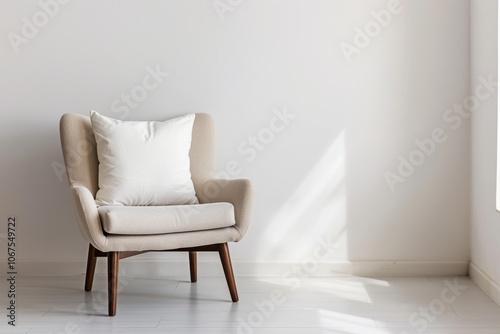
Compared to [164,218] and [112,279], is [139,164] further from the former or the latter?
[112,279]

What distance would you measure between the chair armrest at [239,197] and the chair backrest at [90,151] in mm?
197

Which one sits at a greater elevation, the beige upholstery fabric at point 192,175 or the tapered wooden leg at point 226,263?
the beige upholstery fabric at point 192,175

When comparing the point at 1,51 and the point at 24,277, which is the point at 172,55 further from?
the point at 24,277

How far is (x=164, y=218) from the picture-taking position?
298 cm

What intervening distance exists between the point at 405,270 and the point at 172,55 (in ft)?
5.56

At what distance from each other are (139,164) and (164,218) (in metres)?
0.45

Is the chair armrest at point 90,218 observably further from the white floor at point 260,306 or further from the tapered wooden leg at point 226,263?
the tapered wooden leg at point 226,263

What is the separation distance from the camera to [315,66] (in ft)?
12.1

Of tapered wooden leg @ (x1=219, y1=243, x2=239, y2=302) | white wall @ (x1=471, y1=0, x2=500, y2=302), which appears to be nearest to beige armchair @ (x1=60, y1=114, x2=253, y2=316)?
tapered wooden leg @ (x1=219, y1=243, x2=239, y2=302)

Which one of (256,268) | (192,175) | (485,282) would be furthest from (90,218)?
(485,282)

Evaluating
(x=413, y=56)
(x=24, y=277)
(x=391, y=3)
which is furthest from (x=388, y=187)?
(x=24, y=277)

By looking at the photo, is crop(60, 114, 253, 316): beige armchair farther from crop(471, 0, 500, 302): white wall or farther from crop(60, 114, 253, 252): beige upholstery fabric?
crop(471, 0, 500, 302): white wall

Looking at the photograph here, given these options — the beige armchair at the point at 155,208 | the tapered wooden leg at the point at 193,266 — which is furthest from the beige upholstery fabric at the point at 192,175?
the tapered wooden leg at the point at 193,266

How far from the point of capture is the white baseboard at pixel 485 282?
313 centimetres
